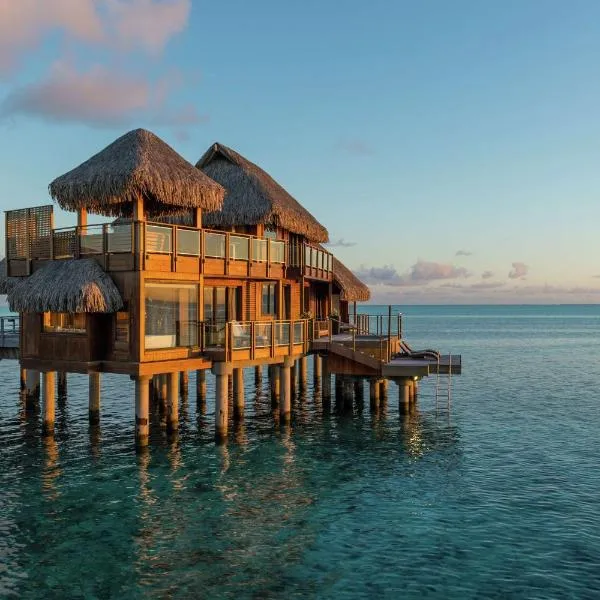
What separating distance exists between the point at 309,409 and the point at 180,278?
13.6m

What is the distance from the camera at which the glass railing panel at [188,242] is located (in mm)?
23406

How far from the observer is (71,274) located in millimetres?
22531

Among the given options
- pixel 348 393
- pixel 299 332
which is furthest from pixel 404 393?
pixel 299 332

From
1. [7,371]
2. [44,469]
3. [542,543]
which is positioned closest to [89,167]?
[44,469]

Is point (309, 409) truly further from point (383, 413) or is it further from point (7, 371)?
point (7, 371)

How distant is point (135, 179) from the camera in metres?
23.0

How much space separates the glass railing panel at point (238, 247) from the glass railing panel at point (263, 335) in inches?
117

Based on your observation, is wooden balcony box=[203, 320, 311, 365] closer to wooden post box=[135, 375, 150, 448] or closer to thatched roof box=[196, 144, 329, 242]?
wooden post box=[135, 375, 150, 448]

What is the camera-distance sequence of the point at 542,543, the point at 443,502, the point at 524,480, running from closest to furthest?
the point at 542,543
the point at 443,502
the point at 524,480

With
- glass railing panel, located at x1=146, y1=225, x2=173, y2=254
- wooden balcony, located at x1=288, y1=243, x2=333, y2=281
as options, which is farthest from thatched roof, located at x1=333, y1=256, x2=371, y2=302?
glass railing panel, located at x1=146, y1=225, x2=173, y2=254

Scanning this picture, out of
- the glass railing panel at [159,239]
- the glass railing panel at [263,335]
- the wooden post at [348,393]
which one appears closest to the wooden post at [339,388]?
the wooden post at [348,393]

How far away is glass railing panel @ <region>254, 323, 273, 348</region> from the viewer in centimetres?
2592

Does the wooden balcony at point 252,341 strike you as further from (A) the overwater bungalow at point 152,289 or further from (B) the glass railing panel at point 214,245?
(B) the glass railing panel at point 214,245

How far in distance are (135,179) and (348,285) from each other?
71.2 feet
